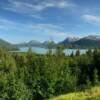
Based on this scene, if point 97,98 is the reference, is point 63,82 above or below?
below

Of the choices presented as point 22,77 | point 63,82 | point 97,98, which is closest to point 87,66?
point 63,82

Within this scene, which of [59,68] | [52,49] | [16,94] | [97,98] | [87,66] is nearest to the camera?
[97,98]

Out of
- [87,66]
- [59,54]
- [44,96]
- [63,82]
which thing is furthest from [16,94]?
[87,66]

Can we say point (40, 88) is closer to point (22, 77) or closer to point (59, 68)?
point (22, 77)

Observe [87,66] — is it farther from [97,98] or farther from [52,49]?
[97,98]

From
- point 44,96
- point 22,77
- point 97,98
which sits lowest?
point 44,96

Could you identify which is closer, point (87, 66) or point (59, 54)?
point (59, 54)

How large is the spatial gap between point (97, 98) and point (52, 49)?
4537 centimetres

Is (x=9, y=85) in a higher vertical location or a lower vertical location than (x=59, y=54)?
lower

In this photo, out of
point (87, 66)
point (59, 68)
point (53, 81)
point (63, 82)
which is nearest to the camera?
point (53, 81)

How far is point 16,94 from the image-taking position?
38094 mm

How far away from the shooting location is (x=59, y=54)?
63031 mm

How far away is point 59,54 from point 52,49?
7.16 metres

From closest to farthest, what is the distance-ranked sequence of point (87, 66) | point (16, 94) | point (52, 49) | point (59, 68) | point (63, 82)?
point (16, 94) → point (63, 82) → point (59, 68) → point (52, 49) → point (87, 66)
